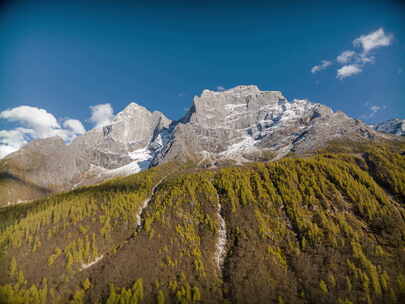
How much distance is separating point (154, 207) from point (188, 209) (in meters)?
30.1

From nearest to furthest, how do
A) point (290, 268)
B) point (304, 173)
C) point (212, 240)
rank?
1. point (290, 268)
2. point (212, 240)
3. point (304, 173)

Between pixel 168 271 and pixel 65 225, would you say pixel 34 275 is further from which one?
pixel 168 271

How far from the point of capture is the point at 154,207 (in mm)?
180125

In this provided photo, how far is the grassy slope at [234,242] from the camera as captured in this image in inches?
4067

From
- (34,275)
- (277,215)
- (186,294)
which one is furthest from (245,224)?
(34,275)

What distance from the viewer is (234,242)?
137m

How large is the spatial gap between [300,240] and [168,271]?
3096 inches

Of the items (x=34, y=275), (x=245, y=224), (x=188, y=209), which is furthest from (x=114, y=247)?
(x=245, y=224)

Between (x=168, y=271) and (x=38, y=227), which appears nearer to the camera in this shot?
(x=168, y=271)

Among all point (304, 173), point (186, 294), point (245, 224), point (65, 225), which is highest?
point (304, 173)

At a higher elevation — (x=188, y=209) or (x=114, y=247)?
(x=188, y=209)

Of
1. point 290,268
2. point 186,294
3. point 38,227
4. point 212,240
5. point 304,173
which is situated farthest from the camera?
point 304,173

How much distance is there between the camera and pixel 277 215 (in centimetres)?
14900

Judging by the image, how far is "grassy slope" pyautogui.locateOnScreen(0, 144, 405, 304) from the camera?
103 m
